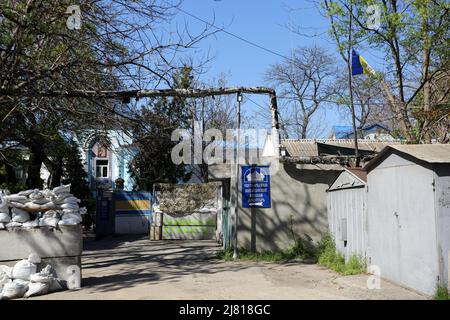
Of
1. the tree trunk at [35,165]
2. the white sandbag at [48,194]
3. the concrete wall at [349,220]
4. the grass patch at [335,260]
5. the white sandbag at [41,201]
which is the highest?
the tree trunk at [35,165]

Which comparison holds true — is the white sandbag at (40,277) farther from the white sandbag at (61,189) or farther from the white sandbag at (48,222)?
the white sandbag at (61,189)

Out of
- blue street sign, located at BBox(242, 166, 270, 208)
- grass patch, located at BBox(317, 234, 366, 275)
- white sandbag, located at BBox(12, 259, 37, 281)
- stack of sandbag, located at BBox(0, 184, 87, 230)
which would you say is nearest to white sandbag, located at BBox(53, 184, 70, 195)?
stack of sandbag, located at BBox(0, 184, 87, 230)

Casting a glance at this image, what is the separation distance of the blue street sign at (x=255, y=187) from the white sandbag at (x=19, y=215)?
5.87 meters

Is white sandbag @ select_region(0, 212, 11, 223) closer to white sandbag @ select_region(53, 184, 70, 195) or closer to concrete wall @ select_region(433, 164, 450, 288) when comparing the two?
white sandbag @ select_region(53, 184, 70, 195)

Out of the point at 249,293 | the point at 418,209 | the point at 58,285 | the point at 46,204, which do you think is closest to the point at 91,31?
the point at 46,204

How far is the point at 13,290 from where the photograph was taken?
313 inches

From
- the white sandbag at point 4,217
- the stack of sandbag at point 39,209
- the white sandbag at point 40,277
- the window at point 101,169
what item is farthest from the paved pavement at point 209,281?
the window at point 101,169

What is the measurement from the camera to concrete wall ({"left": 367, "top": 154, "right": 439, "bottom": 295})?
7.04 m

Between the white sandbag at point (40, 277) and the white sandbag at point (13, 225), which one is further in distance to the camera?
the white sandbag at point (13, 225)

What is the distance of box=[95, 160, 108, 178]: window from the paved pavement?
24.2 m

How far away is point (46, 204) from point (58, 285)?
4.78 ft

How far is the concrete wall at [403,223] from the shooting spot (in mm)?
7035

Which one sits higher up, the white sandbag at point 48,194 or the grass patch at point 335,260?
the white sandbag at point 48,194
